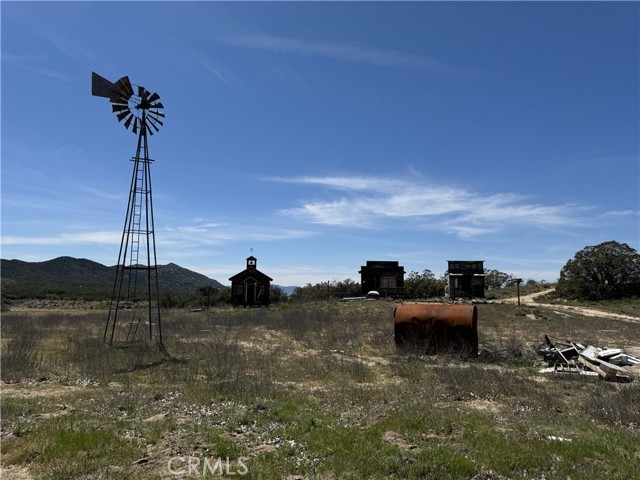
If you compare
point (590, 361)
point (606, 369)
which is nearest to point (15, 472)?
point (606, 369)

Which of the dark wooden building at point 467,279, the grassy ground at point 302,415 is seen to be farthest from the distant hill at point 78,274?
the grassy ground at point 302,415

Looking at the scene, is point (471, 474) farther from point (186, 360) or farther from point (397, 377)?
Answer: point (186, 360)

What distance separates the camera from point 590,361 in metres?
12.4

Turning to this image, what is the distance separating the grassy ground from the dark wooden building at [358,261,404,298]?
3080 cm

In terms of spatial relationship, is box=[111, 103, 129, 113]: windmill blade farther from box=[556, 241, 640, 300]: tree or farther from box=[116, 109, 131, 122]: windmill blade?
box=[556, 241, 640, 300]: tree

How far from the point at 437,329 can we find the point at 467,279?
30.7m

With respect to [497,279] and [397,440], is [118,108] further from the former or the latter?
[497,279]

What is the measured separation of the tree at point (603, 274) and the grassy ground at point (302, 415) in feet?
114

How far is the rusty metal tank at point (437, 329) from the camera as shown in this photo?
14.8m

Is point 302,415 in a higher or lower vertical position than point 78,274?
lower

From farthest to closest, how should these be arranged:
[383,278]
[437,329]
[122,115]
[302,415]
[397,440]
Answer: [383,278] → [122,115] → [437,329] → [302,415] → [397,440]

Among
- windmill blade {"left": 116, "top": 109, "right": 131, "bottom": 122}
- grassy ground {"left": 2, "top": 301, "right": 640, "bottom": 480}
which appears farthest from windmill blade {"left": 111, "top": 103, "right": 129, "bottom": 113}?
grassy ground {"left": 2, "top": 301, "right": 640, "bottom": 480}

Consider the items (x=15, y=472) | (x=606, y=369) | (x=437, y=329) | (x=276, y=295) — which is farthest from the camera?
(x=276, y=295)

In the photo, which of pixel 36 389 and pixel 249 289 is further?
pixel 249 289
